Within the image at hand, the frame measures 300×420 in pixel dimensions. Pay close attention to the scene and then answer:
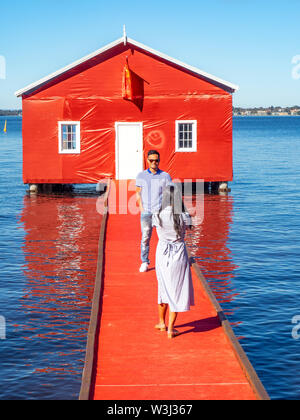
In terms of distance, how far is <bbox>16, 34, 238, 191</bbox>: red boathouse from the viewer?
27.5 metres

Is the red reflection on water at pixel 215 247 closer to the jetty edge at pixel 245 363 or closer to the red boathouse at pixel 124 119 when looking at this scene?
the red boathouse at pixel 124 119

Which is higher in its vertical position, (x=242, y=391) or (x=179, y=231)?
(x=179, y=231)

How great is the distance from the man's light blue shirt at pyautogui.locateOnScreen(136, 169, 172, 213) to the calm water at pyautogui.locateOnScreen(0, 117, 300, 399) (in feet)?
9.23

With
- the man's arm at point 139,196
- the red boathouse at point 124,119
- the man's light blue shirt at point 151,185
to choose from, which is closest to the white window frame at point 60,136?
the red boathouse at point 124,119

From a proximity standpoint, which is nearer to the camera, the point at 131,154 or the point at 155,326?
the point at 155,326

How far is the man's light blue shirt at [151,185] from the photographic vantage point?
10.7 m

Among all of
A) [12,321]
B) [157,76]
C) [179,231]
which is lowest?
[12,321]

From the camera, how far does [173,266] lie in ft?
28.8

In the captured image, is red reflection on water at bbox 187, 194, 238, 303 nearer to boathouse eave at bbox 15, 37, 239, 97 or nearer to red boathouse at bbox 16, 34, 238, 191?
red boathouse at bbox 16, 34, 238, 191

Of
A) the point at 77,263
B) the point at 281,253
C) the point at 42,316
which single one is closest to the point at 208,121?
the point at 281,253

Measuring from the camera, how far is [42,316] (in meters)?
13.0

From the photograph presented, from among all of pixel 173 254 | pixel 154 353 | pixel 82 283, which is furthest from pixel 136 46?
pixel 154 353
